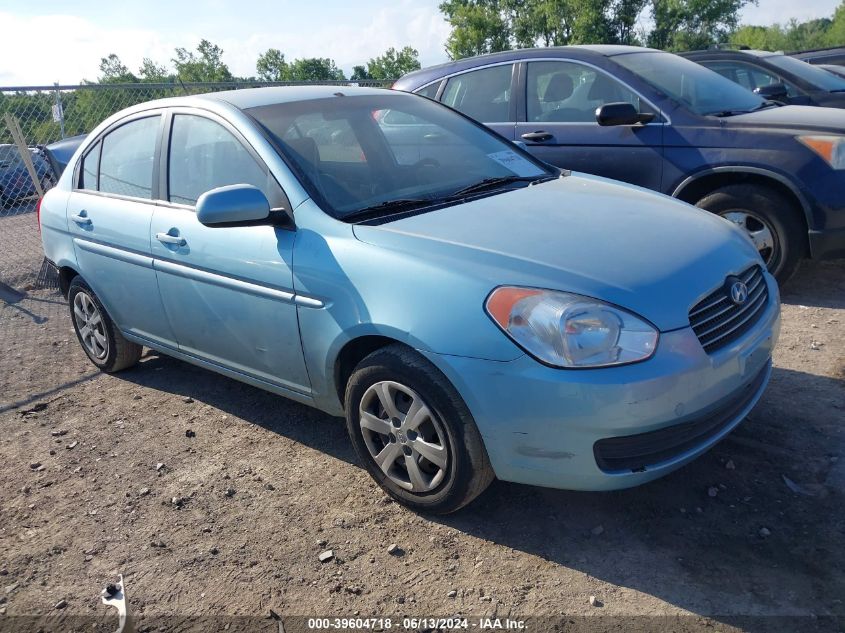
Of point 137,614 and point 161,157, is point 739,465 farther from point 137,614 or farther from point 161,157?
point 161,157

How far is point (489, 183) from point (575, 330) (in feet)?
4.69

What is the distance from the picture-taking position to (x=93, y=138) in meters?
4.88

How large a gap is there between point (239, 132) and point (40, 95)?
20.1 ft

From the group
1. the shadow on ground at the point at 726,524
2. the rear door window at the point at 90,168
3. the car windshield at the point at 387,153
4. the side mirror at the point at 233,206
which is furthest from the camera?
the rear door window at the point at 90,168

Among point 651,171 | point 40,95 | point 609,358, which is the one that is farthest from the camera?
point 40,95

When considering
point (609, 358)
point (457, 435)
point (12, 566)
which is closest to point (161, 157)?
point (12, 566)

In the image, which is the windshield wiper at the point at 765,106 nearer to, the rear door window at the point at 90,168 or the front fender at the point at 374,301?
the front fender at the point at 374,301

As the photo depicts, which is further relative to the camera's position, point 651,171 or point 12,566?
point 651,171

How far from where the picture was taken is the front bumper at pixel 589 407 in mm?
2564

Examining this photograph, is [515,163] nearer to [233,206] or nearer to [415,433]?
[233,206]

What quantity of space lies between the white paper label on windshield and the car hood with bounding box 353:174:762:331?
417 millimetres

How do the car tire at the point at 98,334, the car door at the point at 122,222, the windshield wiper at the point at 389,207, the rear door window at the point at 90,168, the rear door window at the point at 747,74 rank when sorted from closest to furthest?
the windshield wiper at the point at 389,207
the car door at the point at 122,222
the rear door window at the point at 90,168
the car tire at the point at 98,334
the rear door window at the point at 747,74

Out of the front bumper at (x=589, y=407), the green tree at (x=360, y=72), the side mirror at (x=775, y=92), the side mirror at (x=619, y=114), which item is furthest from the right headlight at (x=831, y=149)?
the green tree at (x=360, y=72)

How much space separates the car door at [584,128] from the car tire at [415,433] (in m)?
3.44
